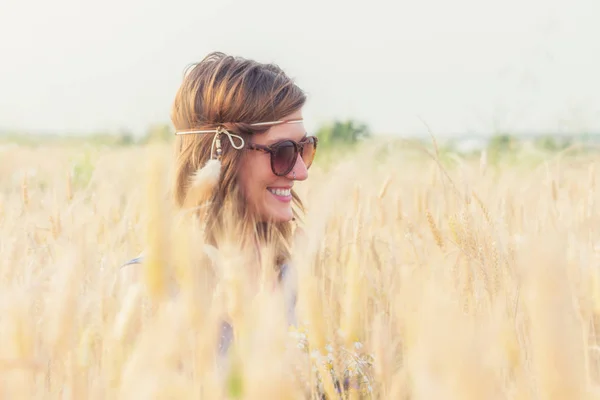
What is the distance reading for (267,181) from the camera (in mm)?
1711

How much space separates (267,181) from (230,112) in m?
0.21

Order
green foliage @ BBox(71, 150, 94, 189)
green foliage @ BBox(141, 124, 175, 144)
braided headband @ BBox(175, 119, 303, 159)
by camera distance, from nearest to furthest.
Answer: green foliage @ BBox(141, 124, 175, 144) < braided headband @ BBox(175, 119, 303, 159) < green foliage @ BBox(71, 150, 94, 189)

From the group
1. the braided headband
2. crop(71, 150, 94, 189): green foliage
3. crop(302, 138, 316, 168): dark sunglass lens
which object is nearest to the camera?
Answer: the braided headband

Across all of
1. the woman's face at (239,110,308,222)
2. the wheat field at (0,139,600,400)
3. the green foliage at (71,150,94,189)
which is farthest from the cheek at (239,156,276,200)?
the green foliage at (71,150,94,189)

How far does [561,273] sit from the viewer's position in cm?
35

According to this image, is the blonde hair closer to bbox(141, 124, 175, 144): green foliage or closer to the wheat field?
the wheat field

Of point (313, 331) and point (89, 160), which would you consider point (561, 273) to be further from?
point (89, 160)

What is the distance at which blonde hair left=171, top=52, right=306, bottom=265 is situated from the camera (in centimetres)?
171

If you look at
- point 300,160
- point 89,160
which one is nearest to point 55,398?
point 300,160

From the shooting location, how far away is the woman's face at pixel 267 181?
1704 mm

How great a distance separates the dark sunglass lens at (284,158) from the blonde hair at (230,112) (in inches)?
2.8

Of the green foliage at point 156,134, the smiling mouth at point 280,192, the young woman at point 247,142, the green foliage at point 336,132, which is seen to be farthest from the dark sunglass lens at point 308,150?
the green foliage at point 336,132

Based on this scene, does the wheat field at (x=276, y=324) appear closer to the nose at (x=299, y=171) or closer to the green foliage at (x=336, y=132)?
the nose at (x=299, y=171)

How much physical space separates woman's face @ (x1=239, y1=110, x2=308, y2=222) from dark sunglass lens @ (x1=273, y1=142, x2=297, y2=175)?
0.05 feet
